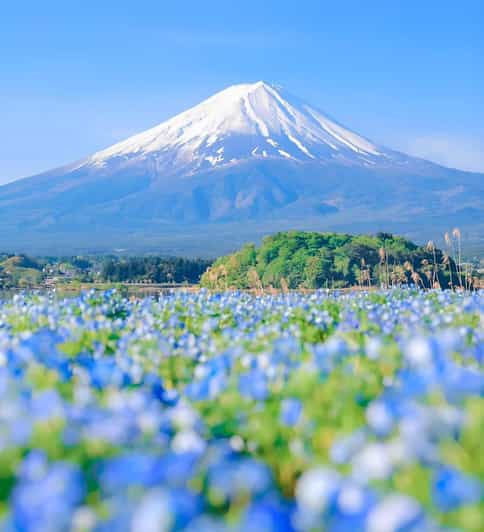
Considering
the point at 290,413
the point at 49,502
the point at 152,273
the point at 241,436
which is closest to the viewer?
the point at 49,502

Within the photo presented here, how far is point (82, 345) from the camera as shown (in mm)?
4680

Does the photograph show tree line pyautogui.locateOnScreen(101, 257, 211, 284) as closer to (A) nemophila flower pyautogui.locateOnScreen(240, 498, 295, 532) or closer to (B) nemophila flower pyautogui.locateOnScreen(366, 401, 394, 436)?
(B) nemophila flower pyautogui.locateOnScreen(366, 401, 394, 436)

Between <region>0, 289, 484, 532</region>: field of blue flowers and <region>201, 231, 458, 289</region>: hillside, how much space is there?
54.9ft

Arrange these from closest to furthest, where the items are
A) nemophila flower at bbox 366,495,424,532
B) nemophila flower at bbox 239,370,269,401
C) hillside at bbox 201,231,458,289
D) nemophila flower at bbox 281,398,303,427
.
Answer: nemophila flower at bbox 366,495,424,532 < nemophila flower at bbox 281,398,303,427 < nemophila flower at bbox 239,370,269,401 < hillside at bbox 201,231,458,289

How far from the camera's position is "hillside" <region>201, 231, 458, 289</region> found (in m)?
22.0

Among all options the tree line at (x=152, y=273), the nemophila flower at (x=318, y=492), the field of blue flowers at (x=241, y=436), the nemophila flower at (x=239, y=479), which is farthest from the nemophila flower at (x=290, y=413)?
the tree line at (x=152, y=273)

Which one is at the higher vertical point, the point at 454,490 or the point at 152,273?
the point at 454,490

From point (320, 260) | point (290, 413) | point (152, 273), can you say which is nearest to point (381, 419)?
point (290, 413)

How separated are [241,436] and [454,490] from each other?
1.16 meters

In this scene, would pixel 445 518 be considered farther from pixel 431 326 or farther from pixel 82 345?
pixel 431 326

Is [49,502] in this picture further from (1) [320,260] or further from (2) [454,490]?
(1) [320,260]

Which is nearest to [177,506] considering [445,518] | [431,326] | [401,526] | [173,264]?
[401,526]

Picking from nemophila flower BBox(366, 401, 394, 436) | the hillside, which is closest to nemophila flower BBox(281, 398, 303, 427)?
nemophila flower BBox(366, 401, 394, 436)

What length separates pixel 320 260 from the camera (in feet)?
81.3
